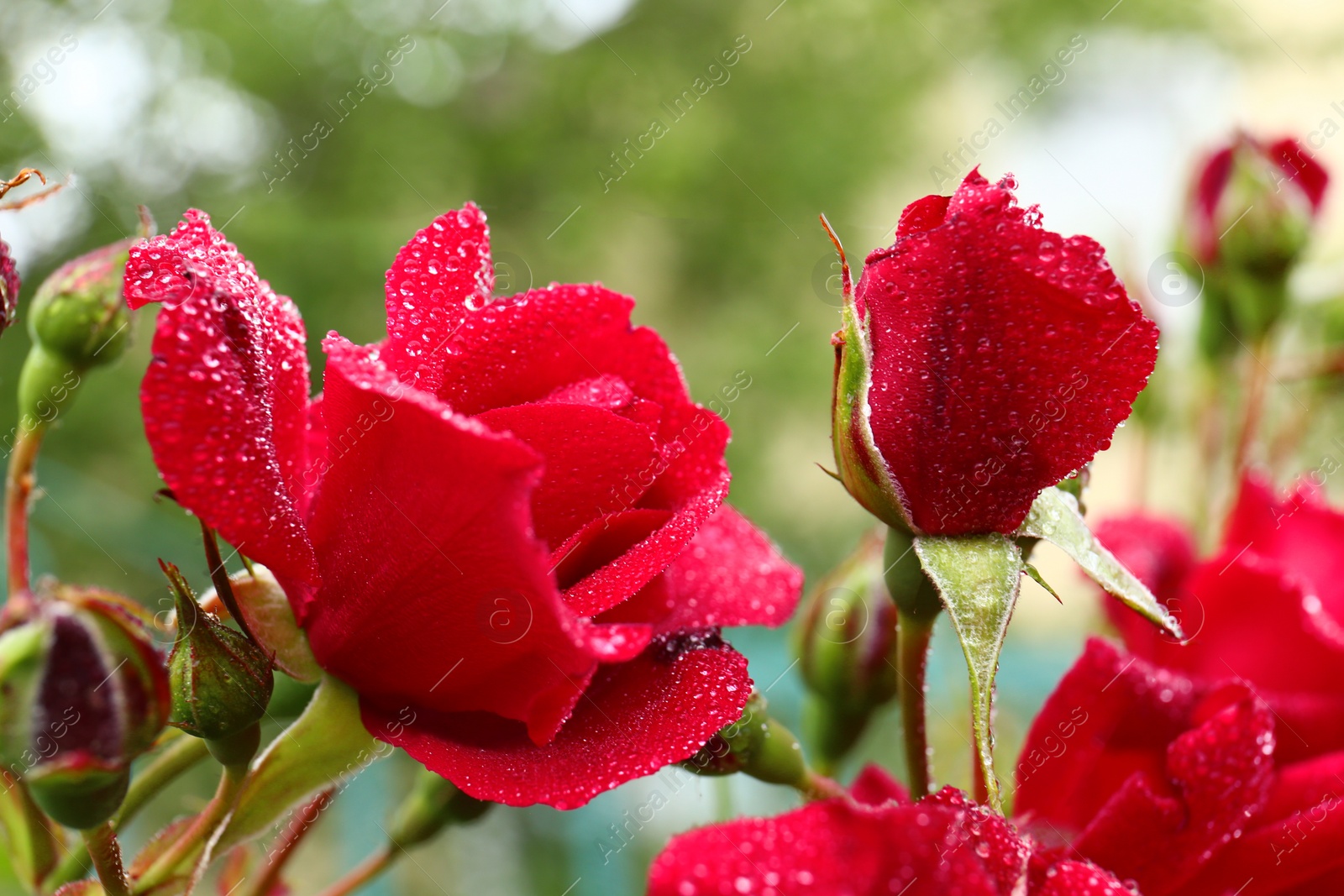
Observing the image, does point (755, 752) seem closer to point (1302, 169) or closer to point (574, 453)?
point (574, 453)

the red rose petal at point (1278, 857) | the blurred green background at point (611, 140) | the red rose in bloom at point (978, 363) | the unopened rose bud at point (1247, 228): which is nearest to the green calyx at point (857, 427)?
the red rose in bloom at point (978, 363)

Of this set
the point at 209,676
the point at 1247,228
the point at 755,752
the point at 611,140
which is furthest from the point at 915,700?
the point at 611,140

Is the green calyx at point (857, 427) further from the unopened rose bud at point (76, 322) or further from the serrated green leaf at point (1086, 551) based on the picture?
the unopened rose bud at point (76, 322)

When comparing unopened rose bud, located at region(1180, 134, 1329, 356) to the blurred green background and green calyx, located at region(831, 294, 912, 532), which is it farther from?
the blurred green background

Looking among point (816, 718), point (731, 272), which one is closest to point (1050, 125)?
point (731, 272)

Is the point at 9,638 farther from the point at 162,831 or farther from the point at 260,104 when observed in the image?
the point at 260,104

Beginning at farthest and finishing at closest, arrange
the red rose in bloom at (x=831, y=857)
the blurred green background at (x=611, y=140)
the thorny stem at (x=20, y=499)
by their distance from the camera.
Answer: the blurred green background at (x=611, y=140)
the thorny stem at (x=20, y=499)
the red rose in bloom at (x=831, y=857)
